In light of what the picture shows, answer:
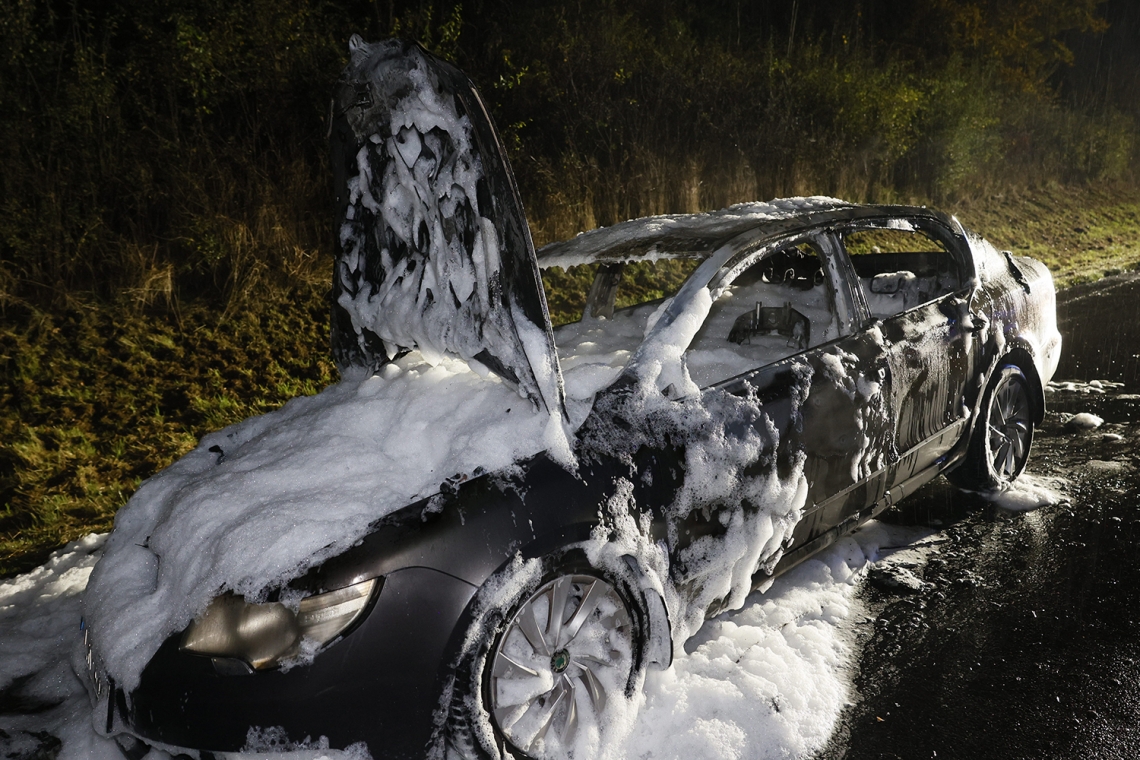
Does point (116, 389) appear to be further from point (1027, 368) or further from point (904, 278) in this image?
point (1027, 368)

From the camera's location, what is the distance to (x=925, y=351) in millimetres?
3582

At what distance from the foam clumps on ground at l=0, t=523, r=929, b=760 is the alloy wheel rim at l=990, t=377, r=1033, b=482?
1067 mm

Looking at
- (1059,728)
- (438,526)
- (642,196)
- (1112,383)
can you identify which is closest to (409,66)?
(438,526)

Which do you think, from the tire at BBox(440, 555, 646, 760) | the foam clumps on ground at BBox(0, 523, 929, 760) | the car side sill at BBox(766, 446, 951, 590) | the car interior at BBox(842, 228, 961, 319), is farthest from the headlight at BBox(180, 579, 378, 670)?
the car interior at BBox(842, 228, 961, 319)

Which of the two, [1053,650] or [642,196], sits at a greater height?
[642,196]

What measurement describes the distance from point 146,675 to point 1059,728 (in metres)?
2.78

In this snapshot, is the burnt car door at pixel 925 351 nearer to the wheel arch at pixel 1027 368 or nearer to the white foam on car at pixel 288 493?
the wheel arch at pixel 1027 368

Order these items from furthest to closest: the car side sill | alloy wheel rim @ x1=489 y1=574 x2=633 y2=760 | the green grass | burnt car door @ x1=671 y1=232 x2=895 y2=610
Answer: the green grass → the car side sill → burnt car door @ x1=671 y1=232 x2=895 y2=610 → alloy wheel rim @ x1=489 y1=574 x2=633 y2=760

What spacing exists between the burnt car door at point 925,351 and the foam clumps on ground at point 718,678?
1.87ft

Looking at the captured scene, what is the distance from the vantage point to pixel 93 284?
6.45 meters

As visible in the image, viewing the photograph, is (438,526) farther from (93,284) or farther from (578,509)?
(93,284)

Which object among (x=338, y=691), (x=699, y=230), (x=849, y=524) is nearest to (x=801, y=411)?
(x=849, y=524)

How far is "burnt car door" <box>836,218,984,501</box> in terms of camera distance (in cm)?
344

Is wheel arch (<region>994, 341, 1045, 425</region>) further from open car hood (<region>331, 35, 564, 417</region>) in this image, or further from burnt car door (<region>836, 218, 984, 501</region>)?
open car hood (<region>331, 35, 564, 417</region>)
